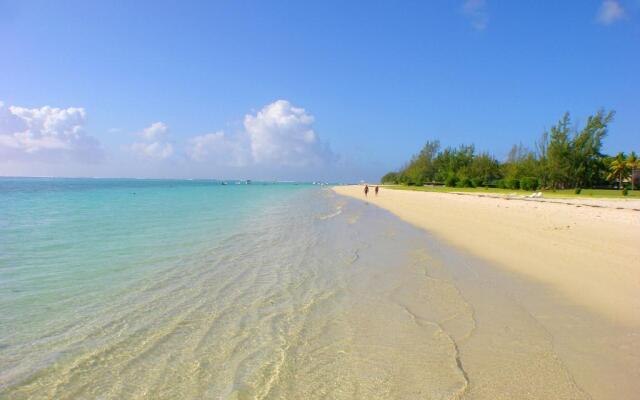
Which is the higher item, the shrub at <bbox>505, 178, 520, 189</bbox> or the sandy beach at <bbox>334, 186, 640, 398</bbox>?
the shrub at <bbox>505, 178, 520, 189</bbox>

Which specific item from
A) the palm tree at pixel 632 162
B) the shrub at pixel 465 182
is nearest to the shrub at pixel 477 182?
the shrub at pixel 465 182

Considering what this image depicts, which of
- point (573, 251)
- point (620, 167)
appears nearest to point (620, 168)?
point (620, 167)

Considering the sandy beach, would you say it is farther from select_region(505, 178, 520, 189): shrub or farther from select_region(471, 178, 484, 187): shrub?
select_region(471, 178, 484, 187): shrub

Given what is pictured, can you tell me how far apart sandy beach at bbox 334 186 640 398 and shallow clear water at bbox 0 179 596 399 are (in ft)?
1.23

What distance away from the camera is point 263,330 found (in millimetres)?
5875

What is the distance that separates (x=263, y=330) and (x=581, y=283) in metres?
6.90

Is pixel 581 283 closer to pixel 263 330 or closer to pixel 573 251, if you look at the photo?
pixel 573 251

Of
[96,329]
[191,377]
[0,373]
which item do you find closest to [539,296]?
[191,377]

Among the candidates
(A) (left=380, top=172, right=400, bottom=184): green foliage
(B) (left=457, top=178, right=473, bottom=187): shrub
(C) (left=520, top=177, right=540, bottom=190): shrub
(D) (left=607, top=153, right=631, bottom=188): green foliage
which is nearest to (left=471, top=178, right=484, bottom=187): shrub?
(B) (left=457, top=178, right=473, bottom=187): shrub

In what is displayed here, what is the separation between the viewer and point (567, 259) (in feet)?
35.7

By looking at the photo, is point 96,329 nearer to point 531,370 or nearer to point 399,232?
point 531,370

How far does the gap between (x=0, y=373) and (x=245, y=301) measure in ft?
11.9

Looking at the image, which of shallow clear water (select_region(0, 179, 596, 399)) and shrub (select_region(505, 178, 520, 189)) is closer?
shallow clear water (select_region(0, 179, 596, 399))

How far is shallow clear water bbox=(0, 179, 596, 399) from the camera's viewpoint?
13.8 feet
